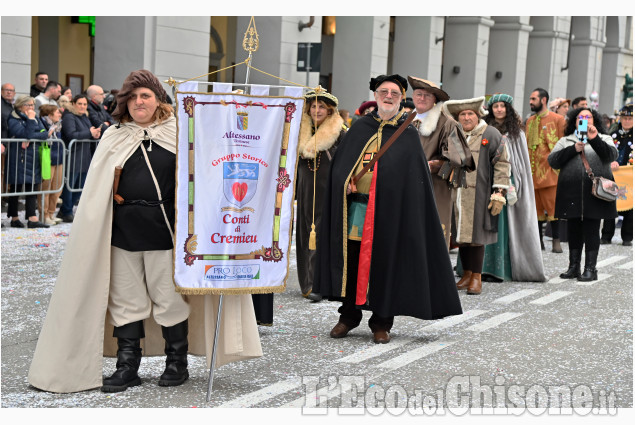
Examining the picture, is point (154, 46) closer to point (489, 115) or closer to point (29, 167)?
point (29, 167)

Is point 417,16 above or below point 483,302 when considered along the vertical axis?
above

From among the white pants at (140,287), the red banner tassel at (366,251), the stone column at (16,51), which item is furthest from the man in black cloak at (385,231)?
the stone column at (16,51)

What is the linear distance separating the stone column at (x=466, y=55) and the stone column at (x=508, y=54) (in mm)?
2008

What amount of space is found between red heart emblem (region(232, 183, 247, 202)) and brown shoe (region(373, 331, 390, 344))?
7.01ft

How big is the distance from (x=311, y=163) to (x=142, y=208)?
349 cm

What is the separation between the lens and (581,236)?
1073 centimetres

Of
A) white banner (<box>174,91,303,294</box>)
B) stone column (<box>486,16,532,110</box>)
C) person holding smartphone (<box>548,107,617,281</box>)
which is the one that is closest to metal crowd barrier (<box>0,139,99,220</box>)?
person holding smartphone (<box>548,107,617,281</box>)

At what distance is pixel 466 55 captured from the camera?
30938 millimetres

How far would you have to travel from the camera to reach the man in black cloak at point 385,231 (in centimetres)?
709

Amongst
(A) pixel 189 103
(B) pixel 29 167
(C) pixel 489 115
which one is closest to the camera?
(A) pixel 189 103

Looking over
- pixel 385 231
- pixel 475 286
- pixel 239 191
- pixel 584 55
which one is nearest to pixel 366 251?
pixel 385 231

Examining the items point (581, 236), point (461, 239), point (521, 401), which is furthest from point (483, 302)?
point (521, 401)

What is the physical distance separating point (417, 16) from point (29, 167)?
1658cm

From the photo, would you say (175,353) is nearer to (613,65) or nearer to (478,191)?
(478,191)
